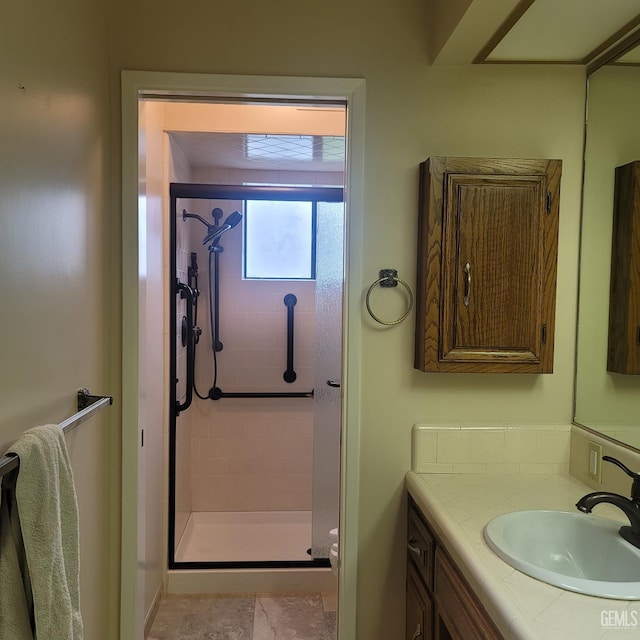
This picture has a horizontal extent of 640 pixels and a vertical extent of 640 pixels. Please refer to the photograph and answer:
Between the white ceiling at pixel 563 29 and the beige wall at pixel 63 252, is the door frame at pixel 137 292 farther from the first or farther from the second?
the white ceiling at pixel 563 29

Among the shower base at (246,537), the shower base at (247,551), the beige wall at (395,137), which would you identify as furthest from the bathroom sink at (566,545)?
the shower base at (246,537)

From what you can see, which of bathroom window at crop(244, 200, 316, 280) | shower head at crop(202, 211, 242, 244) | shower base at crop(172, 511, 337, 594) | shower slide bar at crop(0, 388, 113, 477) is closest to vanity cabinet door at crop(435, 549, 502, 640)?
shower slide bar at crop(0, 388, 113, 477)

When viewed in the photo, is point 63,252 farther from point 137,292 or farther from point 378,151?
point 378,151

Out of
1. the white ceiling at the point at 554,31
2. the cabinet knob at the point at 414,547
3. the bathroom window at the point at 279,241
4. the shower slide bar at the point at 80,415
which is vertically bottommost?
the cabinet knob at the point at 414,547

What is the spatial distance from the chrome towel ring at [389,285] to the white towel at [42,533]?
3.43ft

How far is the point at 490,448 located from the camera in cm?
184

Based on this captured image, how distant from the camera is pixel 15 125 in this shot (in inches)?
42.4

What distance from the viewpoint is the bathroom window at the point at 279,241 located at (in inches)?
145

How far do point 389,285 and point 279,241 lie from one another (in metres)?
2.02

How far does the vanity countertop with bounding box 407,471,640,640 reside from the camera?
955 millimetres

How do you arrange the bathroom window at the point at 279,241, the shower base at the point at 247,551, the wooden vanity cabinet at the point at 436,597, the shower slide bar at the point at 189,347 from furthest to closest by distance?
the bathroom window at the point at 279,241 < the shower slide bar at the point at 189,347 < the shower base at the point at 247,551 < the wooden vanity cabinet at the point at 436,597

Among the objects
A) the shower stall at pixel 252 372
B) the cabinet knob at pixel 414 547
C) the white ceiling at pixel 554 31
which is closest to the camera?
the white ceiling at pixel 554 31

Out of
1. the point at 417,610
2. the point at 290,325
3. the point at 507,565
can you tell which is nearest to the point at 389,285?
the point at 507,565

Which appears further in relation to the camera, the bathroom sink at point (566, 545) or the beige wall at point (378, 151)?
the beige wall at point (378, 151)
